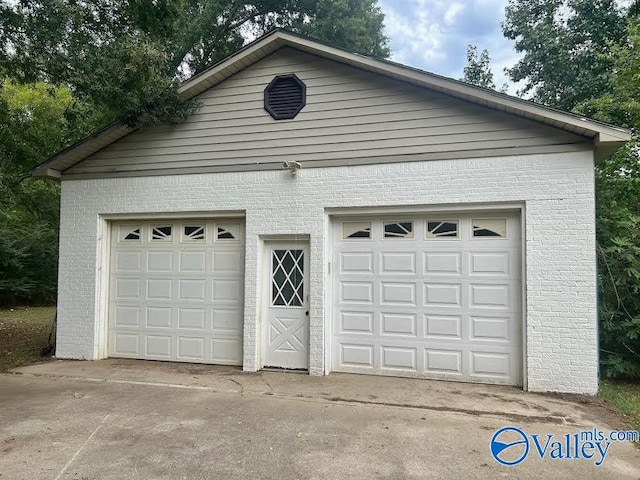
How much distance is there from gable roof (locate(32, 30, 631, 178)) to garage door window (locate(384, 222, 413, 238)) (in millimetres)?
2010

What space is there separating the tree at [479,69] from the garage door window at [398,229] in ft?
40.7

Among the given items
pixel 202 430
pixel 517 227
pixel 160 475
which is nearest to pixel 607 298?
pixel 517 227

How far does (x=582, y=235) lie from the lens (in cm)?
586

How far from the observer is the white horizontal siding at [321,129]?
6.37m

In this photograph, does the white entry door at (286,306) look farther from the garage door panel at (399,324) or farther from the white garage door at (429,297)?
the garage door panel at (399,324)

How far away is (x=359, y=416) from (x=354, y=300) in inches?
86.7

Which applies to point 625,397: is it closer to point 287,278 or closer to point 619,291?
point 619,291

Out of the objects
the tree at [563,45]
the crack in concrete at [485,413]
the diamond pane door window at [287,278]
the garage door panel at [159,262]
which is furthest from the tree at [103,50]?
the tree at [563,45]

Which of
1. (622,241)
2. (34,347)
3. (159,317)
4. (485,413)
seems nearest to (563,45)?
(622,241)

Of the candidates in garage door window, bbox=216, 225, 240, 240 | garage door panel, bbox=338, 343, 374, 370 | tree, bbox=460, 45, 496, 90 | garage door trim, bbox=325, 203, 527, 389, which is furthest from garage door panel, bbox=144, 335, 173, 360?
tree, bbox=460, 45, 496, 90

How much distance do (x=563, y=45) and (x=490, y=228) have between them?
9240mm

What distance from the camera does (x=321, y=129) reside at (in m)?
7.07

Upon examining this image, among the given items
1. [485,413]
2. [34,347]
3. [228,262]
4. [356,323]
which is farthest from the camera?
[34,347]

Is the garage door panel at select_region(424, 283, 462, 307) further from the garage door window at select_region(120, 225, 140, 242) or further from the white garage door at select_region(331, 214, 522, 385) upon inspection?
the garage door window at select_region(120, 225, 140, 242)
